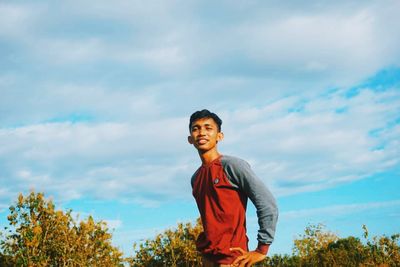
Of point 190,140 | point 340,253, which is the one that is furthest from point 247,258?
point 340,253

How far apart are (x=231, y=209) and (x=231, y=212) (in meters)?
0.02

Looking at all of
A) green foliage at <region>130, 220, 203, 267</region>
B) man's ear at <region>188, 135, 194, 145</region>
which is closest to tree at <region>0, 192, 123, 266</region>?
green foliage at <region>130, 220, 203, 267</region>

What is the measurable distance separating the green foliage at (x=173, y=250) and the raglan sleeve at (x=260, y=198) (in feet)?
49.9

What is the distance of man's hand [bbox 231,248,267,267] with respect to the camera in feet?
11.9

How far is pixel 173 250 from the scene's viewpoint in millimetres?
18984

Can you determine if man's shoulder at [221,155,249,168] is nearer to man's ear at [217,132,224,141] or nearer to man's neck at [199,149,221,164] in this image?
man's neck at [199,149,221,164]

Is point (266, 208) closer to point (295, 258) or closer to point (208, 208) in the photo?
point (208, 208)

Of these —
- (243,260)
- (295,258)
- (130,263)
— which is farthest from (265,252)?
(295,258)

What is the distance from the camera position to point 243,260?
12.0 feet

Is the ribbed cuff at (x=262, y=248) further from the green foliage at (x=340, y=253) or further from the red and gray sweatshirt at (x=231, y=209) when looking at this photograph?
the green foliage at (x=340, y=253)

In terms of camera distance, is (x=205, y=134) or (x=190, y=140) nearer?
(x=205, y=134)

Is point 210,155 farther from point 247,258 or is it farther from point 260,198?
point 247,258

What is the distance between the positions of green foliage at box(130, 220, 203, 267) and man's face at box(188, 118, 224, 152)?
49.2 ft

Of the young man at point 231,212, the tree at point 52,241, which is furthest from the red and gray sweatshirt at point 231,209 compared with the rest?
the tree at point 52,241
